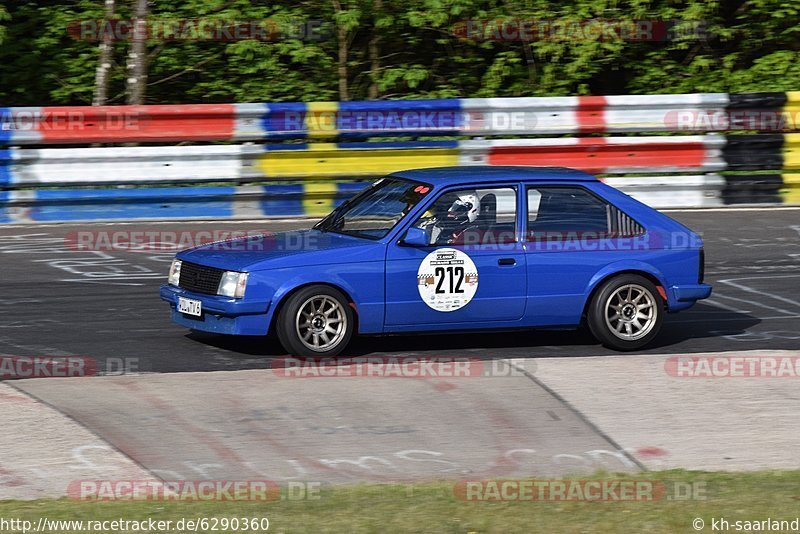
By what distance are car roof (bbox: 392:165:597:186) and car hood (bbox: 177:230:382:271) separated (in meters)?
0.79

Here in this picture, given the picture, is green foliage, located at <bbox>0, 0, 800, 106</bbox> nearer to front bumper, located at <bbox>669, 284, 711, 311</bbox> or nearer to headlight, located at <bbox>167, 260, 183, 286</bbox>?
headlight, located at <bbox>167, 260, 183, 286</bbox>

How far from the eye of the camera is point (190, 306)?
924 centimetres

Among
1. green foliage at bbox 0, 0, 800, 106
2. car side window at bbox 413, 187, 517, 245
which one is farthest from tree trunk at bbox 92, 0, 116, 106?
car side window at bbox 413, 187, 517, 245

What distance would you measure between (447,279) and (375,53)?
971 cm

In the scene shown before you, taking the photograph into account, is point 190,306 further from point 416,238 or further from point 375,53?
point 375,53

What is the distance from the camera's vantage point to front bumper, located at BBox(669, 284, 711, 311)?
979cm

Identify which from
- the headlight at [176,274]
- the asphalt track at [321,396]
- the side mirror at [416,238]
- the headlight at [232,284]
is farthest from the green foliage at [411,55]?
the headlight at [232,284]

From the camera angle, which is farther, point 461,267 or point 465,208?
point 465,208

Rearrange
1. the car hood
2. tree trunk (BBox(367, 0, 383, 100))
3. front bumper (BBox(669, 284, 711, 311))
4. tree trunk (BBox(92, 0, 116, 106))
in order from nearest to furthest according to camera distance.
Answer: the car hood → front bumper (BBox(669, 284, 711, 311)) → tree trunk (BBox(92, 0, 116, 106)) → tree trunk (BBox(367, 0, 383, 100))

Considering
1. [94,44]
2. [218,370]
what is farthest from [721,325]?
[94,44]

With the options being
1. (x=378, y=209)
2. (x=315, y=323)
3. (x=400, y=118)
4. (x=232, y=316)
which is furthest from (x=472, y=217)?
(x=400, y=118)

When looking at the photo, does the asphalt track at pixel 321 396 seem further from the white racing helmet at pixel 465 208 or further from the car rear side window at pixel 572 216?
the white racing helmet at pixel 465 208

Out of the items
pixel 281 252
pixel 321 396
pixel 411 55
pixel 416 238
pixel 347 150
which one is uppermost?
pixel 411 55

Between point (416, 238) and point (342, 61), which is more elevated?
point (342, 61)
